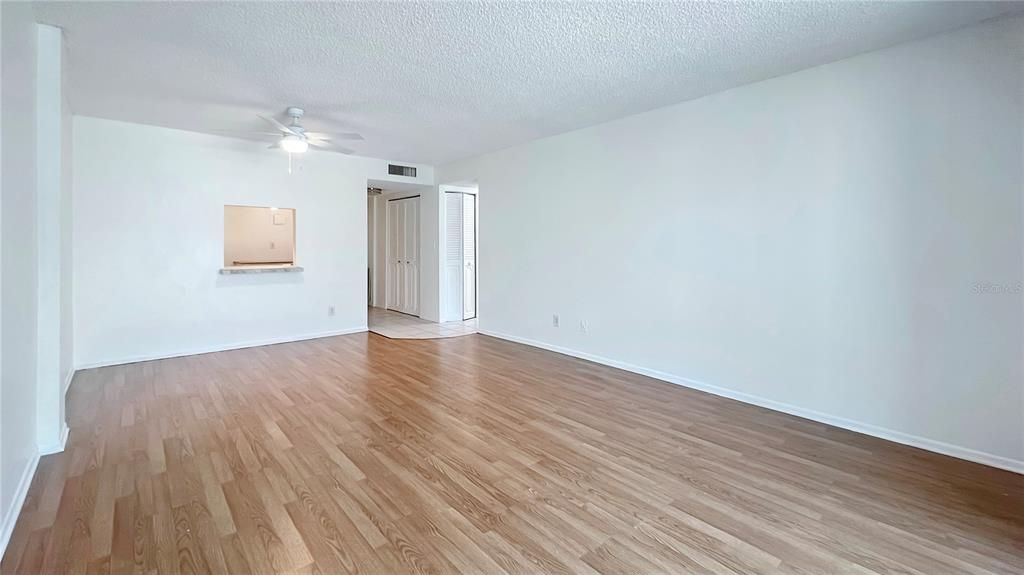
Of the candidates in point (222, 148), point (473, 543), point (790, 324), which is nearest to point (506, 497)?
point (473, 543)

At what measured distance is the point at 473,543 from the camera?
1731 mm

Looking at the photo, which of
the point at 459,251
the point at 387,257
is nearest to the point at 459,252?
the point at 459,251

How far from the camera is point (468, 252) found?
7.13 metres

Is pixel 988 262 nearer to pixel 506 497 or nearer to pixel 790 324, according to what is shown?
pixel 790 324

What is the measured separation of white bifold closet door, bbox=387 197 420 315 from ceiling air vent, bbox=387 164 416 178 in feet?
2.55

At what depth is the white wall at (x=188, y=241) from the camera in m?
4.24

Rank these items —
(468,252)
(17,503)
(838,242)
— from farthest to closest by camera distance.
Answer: (468,252) < (838,242) < (17,503)

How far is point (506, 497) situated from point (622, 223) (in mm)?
2942

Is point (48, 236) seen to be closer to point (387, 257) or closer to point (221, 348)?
point (221, 348)

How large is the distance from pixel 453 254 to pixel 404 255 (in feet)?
4.29

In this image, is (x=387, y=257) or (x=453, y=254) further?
(x=387, y=257)

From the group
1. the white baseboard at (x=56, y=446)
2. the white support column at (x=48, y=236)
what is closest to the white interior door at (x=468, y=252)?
the white support column at (x=48, y=236)

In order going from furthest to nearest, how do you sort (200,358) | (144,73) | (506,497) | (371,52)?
(200,358) < (144,73) < (371,52) < (506,497)

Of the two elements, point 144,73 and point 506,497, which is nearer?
point 506,497
